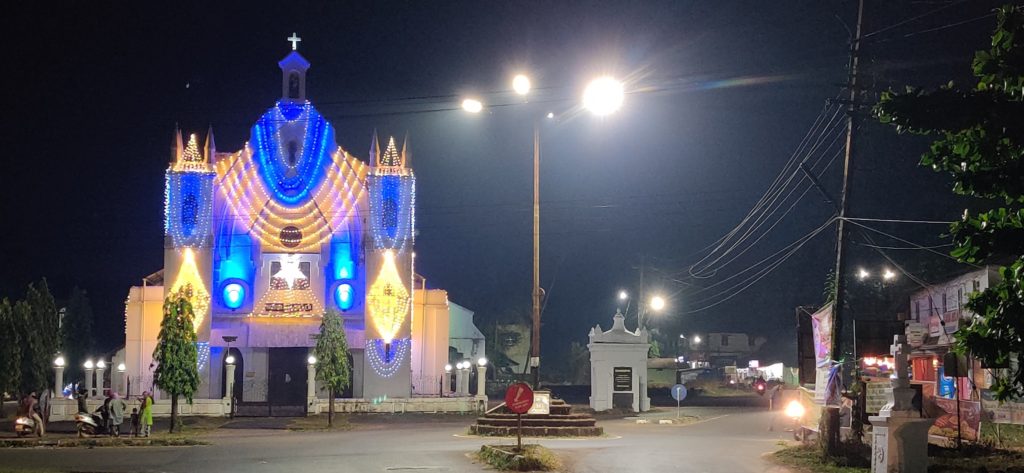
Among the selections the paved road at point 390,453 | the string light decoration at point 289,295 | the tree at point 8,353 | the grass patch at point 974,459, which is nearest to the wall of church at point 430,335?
the string light decoration at point 289,295

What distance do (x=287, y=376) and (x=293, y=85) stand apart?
14282 mm

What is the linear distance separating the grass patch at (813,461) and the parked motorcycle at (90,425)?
63.1 feet

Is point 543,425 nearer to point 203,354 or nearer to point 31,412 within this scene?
point 31,412

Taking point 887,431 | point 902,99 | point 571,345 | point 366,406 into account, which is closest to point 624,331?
point 366,406

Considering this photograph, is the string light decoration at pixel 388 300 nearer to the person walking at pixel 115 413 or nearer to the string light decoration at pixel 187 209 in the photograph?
the string light decoration at pixel 187 209

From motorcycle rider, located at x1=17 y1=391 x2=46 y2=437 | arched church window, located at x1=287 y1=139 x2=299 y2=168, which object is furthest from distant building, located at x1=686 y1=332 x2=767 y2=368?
motorcycle rider, located at x1=17 y1=391 x2=46 y2=437

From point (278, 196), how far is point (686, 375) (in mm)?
41508

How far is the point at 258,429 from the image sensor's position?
109 ft

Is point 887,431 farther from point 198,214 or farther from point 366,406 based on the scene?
point 198,214

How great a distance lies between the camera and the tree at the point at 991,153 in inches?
352

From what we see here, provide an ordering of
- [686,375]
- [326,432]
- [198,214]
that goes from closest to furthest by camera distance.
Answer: [326,432] → [198,214] → [686,375]

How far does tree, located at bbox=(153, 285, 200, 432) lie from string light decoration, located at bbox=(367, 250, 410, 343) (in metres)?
13.6

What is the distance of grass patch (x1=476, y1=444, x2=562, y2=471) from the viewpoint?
18.6 metres

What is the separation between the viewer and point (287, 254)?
4572 centimetres
